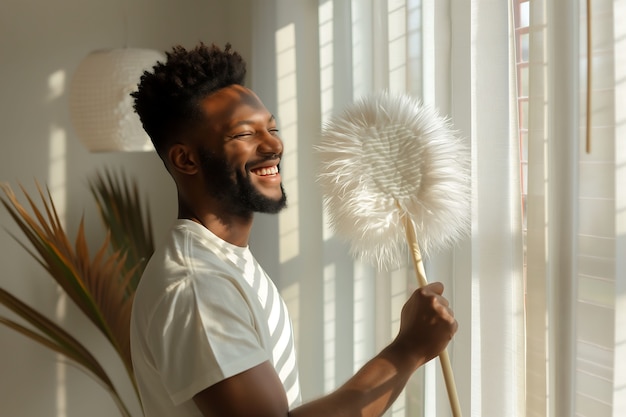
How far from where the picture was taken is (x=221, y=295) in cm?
117

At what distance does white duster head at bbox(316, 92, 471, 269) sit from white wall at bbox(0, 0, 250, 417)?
1.97m

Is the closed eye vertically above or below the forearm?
above

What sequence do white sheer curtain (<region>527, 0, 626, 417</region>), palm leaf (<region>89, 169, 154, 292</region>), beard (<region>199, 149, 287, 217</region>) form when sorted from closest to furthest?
beard (<region>199, 149, 287, 217</region>) → white sheer curtain (<region>527, 0, 626, 417</region>) → palm leaf (<region>89, 169, 154, 292</region>)

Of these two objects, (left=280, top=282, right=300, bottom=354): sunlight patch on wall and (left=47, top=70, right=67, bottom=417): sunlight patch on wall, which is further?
(left=47, top=70, right=67, bottom=417): sunlight patch on wall

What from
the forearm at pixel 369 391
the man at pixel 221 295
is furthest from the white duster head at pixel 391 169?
the forearm at pixel 369 391

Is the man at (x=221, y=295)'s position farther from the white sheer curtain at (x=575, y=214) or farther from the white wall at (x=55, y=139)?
the white wall at (x=55, y=139)

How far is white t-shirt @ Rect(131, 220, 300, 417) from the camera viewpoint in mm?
1135

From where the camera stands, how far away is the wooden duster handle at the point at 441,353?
4.14 ft

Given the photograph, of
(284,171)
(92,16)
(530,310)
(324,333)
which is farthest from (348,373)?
(92,16)

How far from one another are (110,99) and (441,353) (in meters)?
1.71

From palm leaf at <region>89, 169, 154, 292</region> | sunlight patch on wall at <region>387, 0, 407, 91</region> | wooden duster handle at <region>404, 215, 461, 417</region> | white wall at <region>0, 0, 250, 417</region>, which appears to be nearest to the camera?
wooden duster handle at <region>404, 215, 461, 417</region>

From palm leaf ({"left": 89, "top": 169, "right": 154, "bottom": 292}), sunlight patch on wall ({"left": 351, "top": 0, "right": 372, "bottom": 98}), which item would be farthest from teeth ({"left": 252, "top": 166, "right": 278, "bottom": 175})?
palm leaf ({"left": 89, "top": 169, "right": 154, "bottom": 292})

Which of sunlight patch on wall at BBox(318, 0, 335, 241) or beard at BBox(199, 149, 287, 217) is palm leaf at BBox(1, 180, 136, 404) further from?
beard at BBox(199, 149, 287, 217)

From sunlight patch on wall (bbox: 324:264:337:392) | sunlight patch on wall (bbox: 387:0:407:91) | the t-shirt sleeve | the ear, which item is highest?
sunlight patch on wall (bbox: 387:0:407:91)
